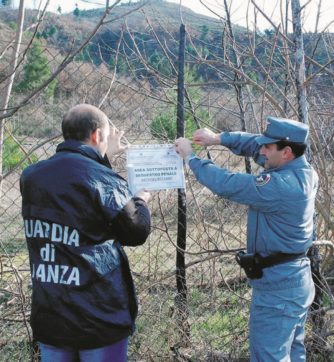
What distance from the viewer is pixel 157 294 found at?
12.2 ft

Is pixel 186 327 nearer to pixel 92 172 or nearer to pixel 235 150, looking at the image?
pixel 235 150

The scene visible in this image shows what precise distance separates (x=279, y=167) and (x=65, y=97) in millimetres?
1928

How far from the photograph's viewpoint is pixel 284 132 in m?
2.79

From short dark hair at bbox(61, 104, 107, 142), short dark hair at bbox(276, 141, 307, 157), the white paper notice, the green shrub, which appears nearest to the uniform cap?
short dark hair at bbox(276, 141, 307, 157)

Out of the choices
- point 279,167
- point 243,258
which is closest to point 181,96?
point 279,167

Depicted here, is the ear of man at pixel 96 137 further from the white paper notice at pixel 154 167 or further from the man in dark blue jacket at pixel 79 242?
the white paper notice at pixel 154 167

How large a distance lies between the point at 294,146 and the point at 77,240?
50.6 inches

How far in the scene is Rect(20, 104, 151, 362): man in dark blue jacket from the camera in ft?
7.32

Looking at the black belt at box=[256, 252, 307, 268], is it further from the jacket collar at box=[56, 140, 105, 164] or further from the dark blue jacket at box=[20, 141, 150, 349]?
the jacket collar at box=[56, 140, 105, 164]

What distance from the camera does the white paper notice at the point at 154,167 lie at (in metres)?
2.90

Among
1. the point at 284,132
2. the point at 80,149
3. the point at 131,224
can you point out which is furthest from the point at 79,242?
the point at 284,132

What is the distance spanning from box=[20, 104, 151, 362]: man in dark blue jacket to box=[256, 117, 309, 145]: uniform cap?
86 centimetres

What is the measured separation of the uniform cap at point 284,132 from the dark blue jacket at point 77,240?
89 cm

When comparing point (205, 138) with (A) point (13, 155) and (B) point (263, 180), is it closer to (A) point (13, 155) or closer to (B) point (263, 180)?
(B) point (263, 180)
